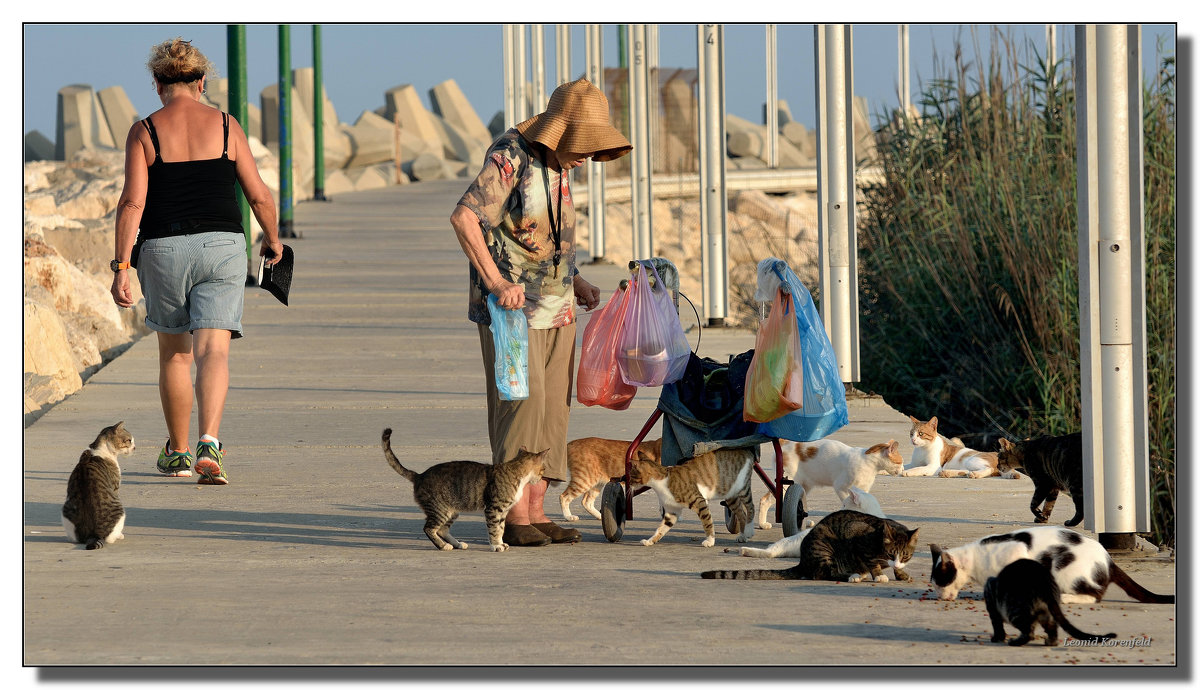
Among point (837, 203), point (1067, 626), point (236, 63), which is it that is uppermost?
point (236, 63)

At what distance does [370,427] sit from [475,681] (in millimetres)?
4983

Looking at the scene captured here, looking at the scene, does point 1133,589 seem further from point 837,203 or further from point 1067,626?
point 837,203

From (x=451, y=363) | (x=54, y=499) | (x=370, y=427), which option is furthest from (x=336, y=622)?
(x=451, y=363)

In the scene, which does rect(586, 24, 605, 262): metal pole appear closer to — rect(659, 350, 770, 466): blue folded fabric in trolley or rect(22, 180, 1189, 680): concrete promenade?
rect(22, 180, 1189, 680): concrete promenade

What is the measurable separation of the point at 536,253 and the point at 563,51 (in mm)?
20894

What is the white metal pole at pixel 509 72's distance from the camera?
28.0 meters

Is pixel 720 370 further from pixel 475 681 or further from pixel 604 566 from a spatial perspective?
pixel 475 681

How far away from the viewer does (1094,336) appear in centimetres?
544

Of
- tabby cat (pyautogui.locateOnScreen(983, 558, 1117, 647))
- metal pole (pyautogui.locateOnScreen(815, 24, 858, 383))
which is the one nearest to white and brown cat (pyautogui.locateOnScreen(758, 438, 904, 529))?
tabby cat (pyautogui.locateOnScreen(983, 558, 1117, 647))

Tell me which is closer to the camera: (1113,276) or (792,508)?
(1113,276)

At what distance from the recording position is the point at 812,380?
5656 mm

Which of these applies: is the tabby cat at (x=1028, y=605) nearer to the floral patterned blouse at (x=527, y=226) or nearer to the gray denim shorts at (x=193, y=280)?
the floral patterned blouse at (x=527, y=226)

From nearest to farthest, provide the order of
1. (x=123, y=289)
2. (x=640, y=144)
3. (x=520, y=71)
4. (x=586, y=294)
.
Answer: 1. (x=586, y=294)
2. (x=123, y=289)
3. (x=640, y=144)
4. (x=520, y=71)

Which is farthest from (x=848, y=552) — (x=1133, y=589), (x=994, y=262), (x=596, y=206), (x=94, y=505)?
(x=596, y=206)
